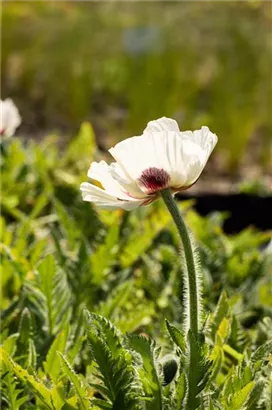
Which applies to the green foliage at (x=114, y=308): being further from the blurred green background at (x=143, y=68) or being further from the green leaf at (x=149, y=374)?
the blurred green background at (x=143, y=68)

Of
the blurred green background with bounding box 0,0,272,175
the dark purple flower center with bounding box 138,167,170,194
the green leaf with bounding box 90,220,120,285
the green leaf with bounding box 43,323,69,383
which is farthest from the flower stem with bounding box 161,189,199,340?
the blurred green background with bounding box 0,0,272,175

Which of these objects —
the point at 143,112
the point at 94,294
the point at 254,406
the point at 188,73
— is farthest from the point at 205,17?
the point at 254,406

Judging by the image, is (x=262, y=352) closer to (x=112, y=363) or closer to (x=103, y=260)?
(x=112, y=363)

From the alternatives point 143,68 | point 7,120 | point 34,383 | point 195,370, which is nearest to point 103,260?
point 7,120

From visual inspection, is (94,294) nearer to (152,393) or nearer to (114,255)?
(114,255)

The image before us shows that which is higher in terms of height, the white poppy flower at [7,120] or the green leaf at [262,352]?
the white poppy flower at [7,120]

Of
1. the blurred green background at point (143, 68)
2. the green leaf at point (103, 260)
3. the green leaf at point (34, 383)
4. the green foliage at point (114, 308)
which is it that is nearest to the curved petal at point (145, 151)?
the green foliage at point (114, 308)
